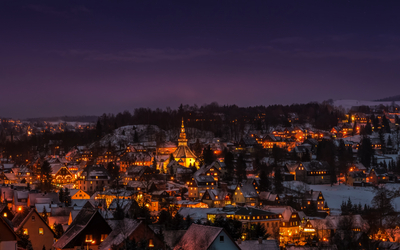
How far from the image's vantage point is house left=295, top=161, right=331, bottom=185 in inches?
3334

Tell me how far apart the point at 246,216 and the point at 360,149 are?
176ft

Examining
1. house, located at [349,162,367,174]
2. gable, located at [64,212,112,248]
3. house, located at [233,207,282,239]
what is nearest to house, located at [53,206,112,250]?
gable, located at [64,212,112,248]

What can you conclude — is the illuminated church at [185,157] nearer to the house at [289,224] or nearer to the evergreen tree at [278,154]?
the evergreen tree at [278,154]

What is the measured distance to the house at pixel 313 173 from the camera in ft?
278

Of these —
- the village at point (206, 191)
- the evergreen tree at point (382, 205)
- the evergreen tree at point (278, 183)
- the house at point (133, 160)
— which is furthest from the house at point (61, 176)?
the evergreen tree at point (382, 205)

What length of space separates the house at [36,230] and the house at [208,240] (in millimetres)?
11831

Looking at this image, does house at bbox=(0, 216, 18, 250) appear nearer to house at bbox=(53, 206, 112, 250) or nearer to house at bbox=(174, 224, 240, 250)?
house at bbox=(174, 224, 240, 250)

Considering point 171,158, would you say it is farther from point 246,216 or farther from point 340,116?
point 340,116

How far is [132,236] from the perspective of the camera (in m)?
24.1

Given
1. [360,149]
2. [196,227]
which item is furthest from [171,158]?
[196,227]

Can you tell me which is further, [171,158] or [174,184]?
[171,158]

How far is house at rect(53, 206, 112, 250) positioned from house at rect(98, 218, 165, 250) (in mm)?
1101

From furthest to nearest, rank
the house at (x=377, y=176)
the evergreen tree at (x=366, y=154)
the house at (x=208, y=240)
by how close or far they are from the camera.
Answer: the evergreen tree at (x=366, y=154), the house at (x=377, y=176), the house at (x=208, y=240)

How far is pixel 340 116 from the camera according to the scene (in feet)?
511
